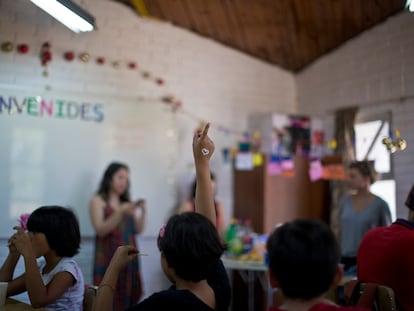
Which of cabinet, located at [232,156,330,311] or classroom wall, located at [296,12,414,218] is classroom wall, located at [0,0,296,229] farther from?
classroom wall, located at [296,12,414,218]

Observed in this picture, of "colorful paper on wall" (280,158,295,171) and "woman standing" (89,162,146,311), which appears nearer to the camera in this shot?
"woman standing" (89,162,146,311)

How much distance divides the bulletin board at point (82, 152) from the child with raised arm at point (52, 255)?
4.10 ft

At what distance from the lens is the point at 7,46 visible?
314cm

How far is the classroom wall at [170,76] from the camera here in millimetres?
3918

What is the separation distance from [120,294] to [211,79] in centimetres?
207

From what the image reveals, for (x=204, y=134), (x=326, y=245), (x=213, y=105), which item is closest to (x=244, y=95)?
(x=213, y=105)

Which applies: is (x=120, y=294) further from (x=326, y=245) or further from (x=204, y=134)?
(x=326, y=245)

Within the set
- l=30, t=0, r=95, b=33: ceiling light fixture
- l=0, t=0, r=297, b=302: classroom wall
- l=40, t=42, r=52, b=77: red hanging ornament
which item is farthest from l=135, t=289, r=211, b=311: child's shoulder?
l=40, t=42, r=52, b=77: red hanging ornament

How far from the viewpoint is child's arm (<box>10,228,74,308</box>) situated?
6.01 feet

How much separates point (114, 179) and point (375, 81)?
6.93 feet

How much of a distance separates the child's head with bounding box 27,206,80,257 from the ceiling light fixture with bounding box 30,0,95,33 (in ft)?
3.66

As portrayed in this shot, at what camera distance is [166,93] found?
14.8 feet

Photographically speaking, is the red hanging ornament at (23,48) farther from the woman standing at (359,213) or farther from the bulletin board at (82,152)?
the woman standing at (359,213)

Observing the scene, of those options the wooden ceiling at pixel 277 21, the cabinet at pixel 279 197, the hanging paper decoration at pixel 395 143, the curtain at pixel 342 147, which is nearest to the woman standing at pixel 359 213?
the hanging paper decoration at pixel 395 143
